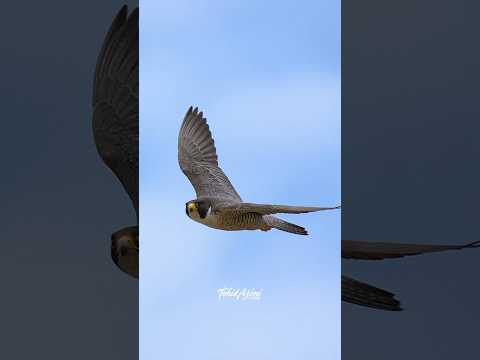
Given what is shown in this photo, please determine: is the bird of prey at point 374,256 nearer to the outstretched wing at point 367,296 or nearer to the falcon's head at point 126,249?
the outstretched wing at point 367,296

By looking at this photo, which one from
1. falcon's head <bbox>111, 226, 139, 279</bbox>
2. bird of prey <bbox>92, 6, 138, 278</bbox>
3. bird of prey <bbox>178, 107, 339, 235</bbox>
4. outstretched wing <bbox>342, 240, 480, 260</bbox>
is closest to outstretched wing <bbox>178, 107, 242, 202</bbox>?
bird of prey <bbox>178, 107, 339, 235</bbox>

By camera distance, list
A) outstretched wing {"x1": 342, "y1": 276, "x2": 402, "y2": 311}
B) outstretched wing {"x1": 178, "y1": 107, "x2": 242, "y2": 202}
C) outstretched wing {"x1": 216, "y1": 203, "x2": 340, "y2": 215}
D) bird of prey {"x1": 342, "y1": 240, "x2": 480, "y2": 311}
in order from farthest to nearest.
→ outstretched wing {"x1": 342, "y1": 276, "x2": 402, "y2": 311}, bird of prey {"x1": 342, "y1": 240, "x2": 480, "y2": 311}, outstretched wing {"x1": 178, "y1": 107, "x2": 242, "y2": 202}, outstretched wing {"x1": 216, "y1": 203, "x2": 340, "y2": 215}

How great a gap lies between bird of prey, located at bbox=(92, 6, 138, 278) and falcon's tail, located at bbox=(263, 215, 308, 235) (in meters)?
1.17

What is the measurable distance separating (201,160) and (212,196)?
155 millimetres

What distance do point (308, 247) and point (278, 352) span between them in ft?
1.38

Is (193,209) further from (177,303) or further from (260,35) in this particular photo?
(260,35)

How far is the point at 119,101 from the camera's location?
479 cm

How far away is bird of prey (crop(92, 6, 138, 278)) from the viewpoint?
15.2 ft

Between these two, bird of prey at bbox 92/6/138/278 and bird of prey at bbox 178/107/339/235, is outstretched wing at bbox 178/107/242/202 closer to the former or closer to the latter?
bird of prey at bbox 178/107/339/235

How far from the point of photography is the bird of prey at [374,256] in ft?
13.3

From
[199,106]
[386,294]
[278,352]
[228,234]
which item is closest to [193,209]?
[228,234]

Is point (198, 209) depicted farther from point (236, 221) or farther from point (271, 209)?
point (271, 209)

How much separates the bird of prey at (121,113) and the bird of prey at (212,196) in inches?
35.9

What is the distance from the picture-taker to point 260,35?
138 inches
